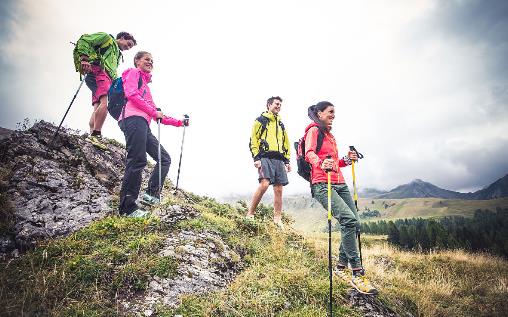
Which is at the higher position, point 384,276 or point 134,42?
point 134,42

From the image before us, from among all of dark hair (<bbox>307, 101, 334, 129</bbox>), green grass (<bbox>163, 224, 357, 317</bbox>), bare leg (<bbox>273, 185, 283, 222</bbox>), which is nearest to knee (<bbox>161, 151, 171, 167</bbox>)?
green grass (<bbox>163, 224, 357, 317</bbox>)

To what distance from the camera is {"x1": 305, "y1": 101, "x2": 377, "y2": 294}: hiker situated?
513cm

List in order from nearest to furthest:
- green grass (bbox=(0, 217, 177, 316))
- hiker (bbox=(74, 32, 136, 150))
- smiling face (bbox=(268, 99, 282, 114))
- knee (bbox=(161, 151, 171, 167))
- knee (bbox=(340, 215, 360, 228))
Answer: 1. green grass (bbox=(0, 217, 177, 316))
2. knee (bbox=(340, 215, 360, 228))
3. knee (bbox=(161, 151, 171, 167))
4. hiker (bbox=(74, 32, 136, 150))
5. smiling face (bbox=(268, 99, 282, 114))

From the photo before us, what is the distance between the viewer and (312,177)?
594cm

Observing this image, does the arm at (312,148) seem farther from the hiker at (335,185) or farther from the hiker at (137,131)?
the hiker at (137,131)

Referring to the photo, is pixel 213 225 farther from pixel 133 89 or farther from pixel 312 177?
pixel 133 89

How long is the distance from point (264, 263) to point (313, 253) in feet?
5.78

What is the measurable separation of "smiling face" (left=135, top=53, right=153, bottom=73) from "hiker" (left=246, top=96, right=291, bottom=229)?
3.40 m

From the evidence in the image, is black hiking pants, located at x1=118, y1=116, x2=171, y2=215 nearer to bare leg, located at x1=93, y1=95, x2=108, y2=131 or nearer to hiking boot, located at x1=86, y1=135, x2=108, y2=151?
bare leg, located at x1=93, y1=95, x2=108, y2=131

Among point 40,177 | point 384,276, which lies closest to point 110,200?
point 40,177

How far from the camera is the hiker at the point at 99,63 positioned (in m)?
7.68

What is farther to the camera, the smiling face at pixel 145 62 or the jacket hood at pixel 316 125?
the smiling face at pixel 145 62

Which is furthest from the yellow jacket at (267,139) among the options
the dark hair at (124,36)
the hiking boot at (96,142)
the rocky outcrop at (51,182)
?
the dark hair at (124,36)

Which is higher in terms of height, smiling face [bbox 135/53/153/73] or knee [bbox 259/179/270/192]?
smiling face [bbox 135/53/153/73]
